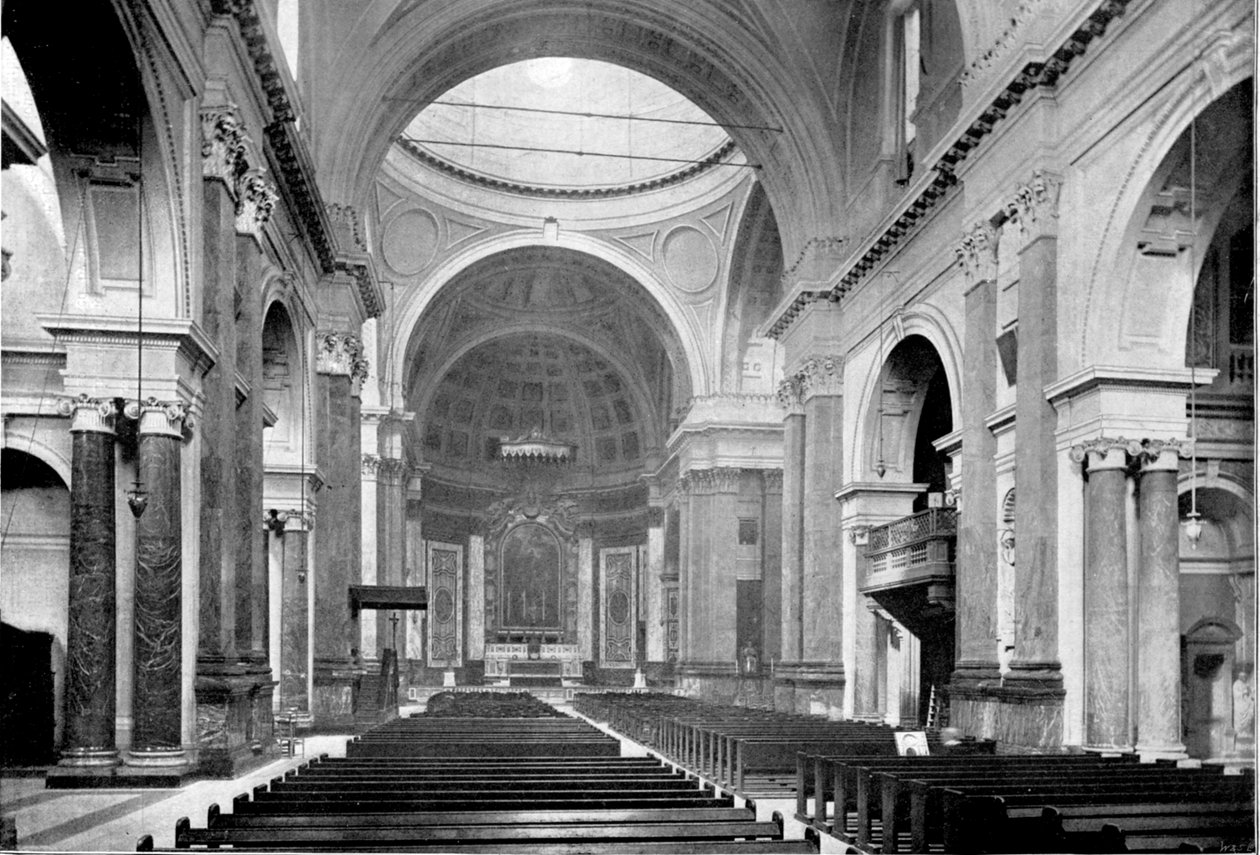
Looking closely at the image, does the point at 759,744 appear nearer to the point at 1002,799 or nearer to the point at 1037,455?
the point at 1037,455

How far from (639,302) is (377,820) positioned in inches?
1232

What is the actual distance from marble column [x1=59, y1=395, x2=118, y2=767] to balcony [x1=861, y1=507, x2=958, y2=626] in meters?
10.8

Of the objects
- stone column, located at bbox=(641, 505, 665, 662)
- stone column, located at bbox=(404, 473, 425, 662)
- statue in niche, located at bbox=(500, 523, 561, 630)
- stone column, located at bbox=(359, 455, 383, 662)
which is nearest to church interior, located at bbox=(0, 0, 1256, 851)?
stone column, located at bbox=(359, 455, 383, 662)

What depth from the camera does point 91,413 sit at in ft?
38.2

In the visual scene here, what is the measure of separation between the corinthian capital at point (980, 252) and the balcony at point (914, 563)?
3.64 meters

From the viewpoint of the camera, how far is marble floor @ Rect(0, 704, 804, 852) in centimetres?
843

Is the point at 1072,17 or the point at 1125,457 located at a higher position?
the point at 1072,17

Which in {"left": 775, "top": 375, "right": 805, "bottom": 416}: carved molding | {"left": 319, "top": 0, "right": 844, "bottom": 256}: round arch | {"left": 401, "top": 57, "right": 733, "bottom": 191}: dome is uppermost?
{"left": 401, "top": 57, "right": 733, "bottom": 191}: dome

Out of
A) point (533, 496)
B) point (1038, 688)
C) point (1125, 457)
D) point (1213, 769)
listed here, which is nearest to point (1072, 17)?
point (1125, 457)

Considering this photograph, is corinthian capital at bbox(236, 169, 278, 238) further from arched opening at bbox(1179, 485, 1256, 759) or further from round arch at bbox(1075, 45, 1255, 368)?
arched opening at bbox(1179, 485, 1256, 759)

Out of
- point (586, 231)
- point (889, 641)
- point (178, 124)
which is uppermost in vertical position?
point (586, 231)

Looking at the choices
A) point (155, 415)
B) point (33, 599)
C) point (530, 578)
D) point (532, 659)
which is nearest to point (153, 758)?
point (155, 415)

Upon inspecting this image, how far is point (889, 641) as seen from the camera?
22.3 meters

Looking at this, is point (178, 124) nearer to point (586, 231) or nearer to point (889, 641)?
point (889, 641)
